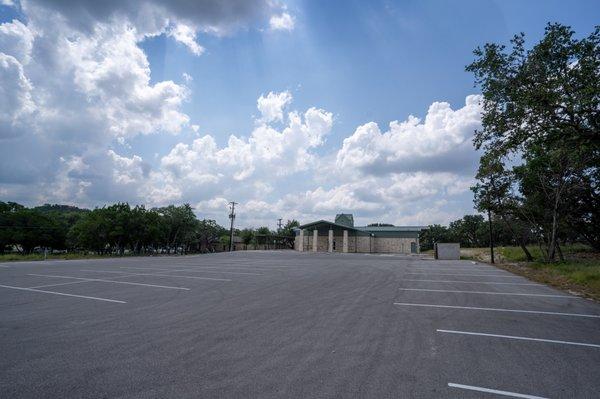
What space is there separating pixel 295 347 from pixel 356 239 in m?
63.4

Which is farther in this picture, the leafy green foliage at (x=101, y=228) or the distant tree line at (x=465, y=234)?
the distant tree line at (x=465, y=234)

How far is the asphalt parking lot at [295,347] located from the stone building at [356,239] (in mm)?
55787

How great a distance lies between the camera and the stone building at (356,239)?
66.6 metres

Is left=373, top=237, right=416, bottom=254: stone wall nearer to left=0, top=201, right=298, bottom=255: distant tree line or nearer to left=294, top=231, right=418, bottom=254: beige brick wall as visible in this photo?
left=294, top=231, right=418, bottom=254: beige brick wall

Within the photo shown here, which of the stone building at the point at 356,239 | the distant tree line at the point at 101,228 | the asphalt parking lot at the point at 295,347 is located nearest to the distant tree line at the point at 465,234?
the stone building at the point at 356,239

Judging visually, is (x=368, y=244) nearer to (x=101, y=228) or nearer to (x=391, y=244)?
(x=391, y=244)

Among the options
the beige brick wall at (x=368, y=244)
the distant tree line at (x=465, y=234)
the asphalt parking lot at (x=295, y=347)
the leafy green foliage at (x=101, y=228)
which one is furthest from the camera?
the distant tree line at (x=465, y=234)

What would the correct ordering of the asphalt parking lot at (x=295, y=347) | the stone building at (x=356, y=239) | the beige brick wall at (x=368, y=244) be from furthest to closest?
the beige brick wall at (x=368, y=244) < the stone building at (x=356, y=239) < the asphalt parking lot at (x=295, y=347)

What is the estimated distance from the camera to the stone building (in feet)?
219

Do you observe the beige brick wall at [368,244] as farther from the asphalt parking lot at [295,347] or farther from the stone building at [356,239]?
the asphalt parking lot at [295,347]

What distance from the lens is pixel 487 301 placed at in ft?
36.0

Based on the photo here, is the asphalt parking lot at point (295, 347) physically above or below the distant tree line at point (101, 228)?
below

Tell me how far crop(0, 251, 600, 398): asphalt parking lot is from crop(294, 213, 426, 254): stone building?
55787mm

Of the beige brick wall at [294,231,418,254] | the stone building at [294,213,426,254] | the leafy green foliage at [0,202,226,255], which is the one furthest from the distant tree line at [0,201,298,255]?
the beige brick wall at [294,231,418,254]
